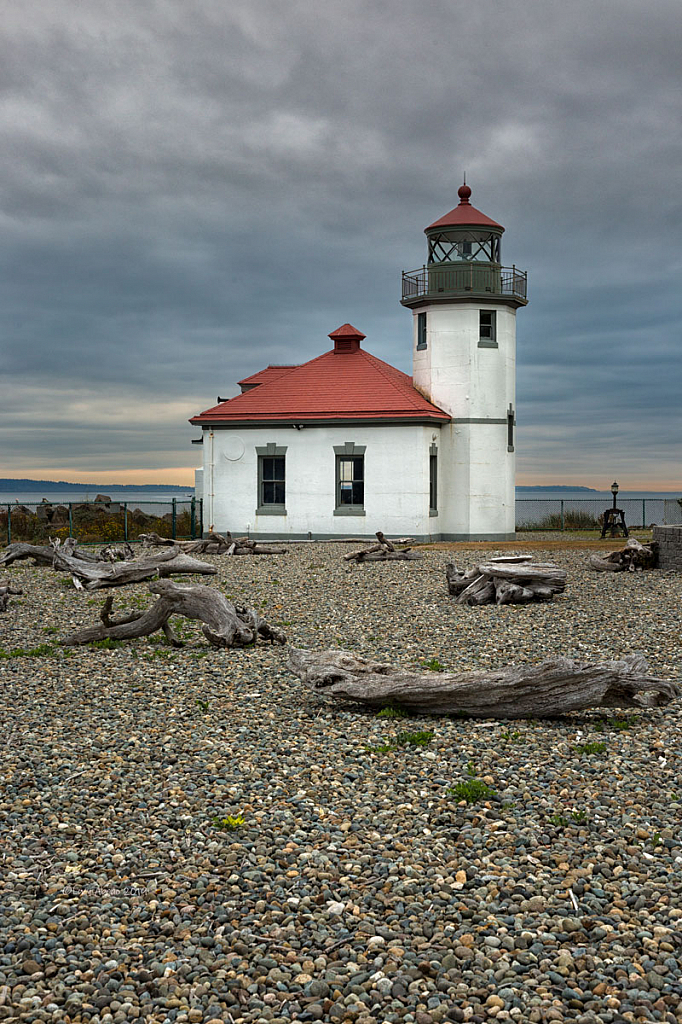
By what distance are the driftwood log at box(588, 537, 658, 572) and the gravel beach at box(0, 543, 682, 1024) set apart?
9.63 m

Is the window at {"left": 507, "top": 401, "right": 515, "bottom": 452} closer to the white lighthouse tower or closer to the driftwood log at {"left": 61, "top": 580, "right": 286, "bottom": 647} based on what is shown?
the white lighthouse tower

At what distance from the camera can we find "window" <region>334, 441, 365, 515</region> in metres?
27.6

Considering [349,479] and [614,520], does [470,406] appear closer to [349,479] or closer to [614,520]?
[349,479]

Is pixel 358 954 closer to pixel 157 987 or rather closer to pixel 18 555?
pixel 157 987

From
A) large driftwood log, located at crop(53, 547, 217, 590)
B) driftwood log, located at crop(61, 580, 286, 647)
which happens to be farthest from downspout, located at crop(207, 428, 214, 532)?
driftwood log, located at crop(61, 580, 286, 647)

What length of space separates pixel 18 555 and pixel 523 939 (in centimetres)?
1859

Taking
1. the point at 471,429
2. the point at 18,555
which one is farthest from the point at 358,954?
the point at 471,429

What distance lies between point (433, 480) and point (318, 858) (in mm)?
23158

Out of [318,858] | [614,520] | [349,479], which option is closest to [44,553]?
[349,479]

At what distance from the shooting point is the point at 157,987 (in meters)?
4.01

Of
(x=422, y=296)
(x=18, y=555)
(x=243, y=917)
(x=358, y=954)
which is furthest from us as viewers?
(x=422, y=296)

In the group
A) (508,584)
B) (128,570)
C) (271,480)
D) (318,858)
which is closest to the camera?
(318,858)

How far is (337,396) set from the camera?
28141 millimetres

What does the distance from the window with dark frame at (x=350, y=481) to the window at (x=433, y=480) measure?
209 centimetres
